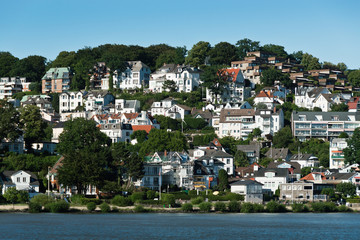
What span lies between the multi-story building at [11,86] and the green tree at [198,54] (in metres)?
34.3

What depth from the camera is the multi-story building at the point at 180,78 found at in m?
131

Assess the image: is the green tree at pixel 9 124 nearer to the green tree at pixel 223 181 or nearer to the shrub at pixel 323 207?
the green tree at pixel 223 181

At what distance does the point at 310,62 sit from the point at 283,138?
5011 centimetres

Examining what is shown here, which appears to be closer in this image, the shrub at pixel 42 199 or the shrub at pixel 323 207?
the shrub at pixel 42 199

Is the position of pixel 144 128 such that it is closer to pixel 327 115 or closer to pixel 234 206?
pixel 327 115

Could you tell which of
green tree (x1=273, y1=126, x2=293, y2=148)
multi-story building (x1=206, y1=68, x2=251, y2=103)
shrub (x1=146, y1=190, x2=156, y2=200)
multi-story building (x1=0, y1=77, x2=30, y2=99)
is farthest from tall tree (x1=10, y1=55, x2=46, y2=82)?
shrub (x1=146, y1=190, x2=156, y2=200)

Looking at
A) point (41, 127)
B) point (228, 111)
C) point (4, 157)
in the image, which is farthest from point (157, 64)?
point (4, 157)

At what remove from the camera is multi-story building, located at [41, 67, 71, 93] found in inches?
5719

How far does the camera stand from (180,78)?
132m

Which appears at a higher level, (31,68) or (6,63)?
(6,63)

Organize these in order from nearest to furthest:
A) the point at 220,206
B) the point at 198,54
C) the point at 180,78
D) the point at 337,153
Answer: the point at 220,206, the point at 337,153, the point at 180,78, the point at 198,54

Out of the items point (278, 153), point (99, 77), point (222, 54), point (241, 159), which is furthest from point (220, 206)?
point (222, 54)

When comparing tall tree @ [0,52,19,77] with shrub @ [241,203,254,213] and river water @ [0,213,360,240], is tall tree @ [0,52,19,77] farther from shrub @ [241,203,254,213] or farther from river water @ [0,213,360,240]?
shrub @ [241,203,254,213]

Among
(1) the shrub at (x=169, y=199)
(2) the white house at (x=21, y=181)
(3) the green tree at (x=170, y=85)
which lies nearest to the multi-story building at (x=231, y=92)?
(3) the green tree at (x=170, y=85)
